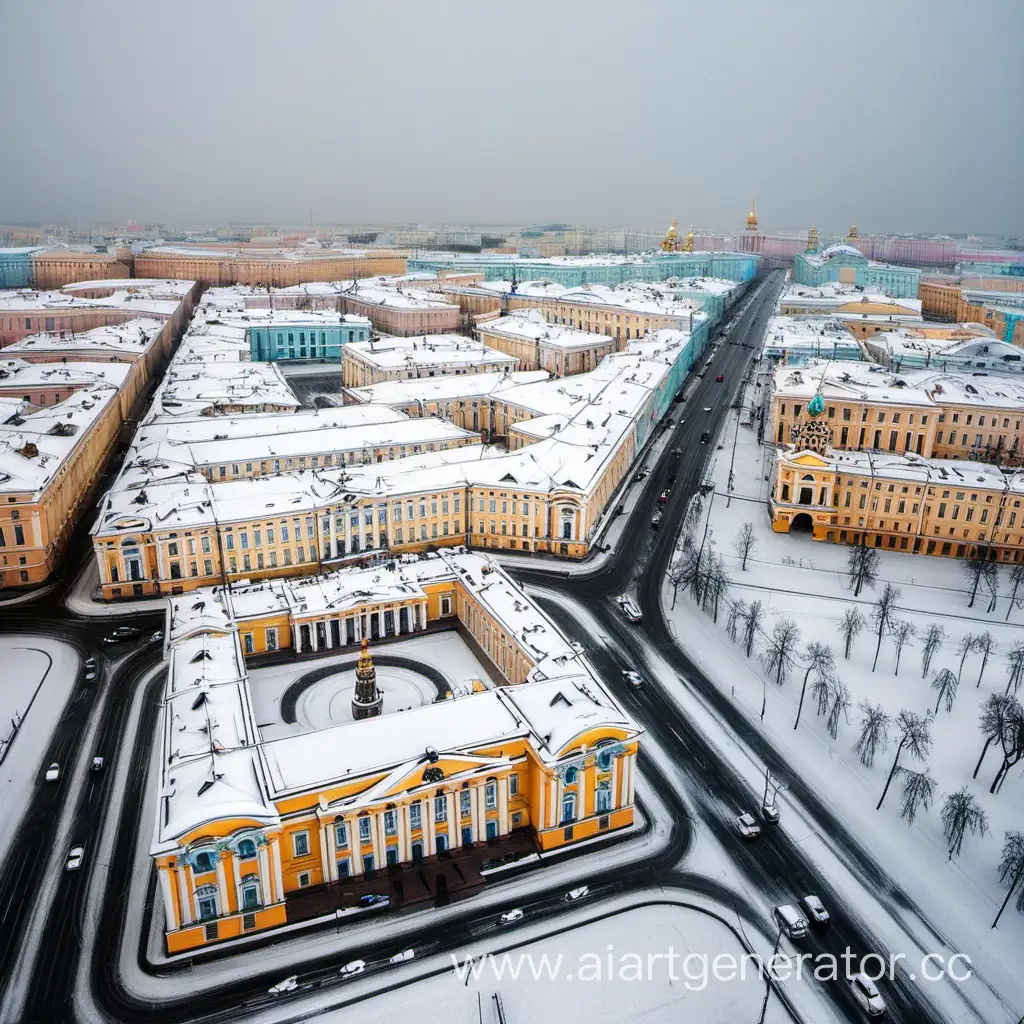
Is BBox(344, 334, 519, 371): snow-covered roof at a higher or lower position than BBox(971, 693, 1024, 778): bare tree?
higher

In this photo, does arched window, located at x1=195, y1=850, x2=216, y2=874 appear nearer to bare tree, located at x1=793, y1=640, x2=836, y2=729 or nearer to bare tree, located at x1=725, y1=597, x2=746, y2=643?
→ bare tree, located at x1=793, y1=640, x2=836, y2=729

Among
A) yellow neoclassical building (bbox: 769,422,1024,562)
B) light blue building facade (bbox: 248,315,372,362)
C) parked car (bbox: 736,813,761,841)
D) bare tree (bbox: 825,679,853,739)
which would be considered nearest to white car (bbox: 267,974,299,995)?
parked car (bbox: 736,813,761,841)

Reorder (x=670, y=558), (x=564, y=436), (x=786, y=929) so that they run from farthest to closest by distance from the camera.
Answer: (x=564, y=436), (x=670, y=558), (x=786, y=929)

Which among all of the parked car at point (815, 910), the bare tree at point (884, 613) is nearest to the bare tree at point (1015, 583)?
the bare tree at point (884, 613)

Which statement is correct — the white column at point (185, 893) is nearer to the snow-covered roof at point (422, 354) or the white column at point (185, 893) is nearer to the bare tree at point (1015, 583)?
the bare tree at point (1015, 583)

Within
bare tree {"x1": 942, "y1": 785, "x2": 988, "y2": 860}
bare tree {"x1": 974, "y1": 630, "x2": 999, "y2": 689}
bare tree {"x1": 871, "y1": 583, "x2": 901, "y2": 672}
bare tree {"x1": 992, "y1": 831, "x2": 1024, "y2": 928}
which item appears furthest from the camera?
bare tree {"x1": 871, "y1": 583, "x2": 901, "y2": 672}

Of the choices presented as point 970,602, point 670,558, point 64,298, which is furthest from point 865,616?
point 64,298

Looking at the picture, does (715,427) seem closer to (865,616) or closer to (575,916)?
(865,616)
